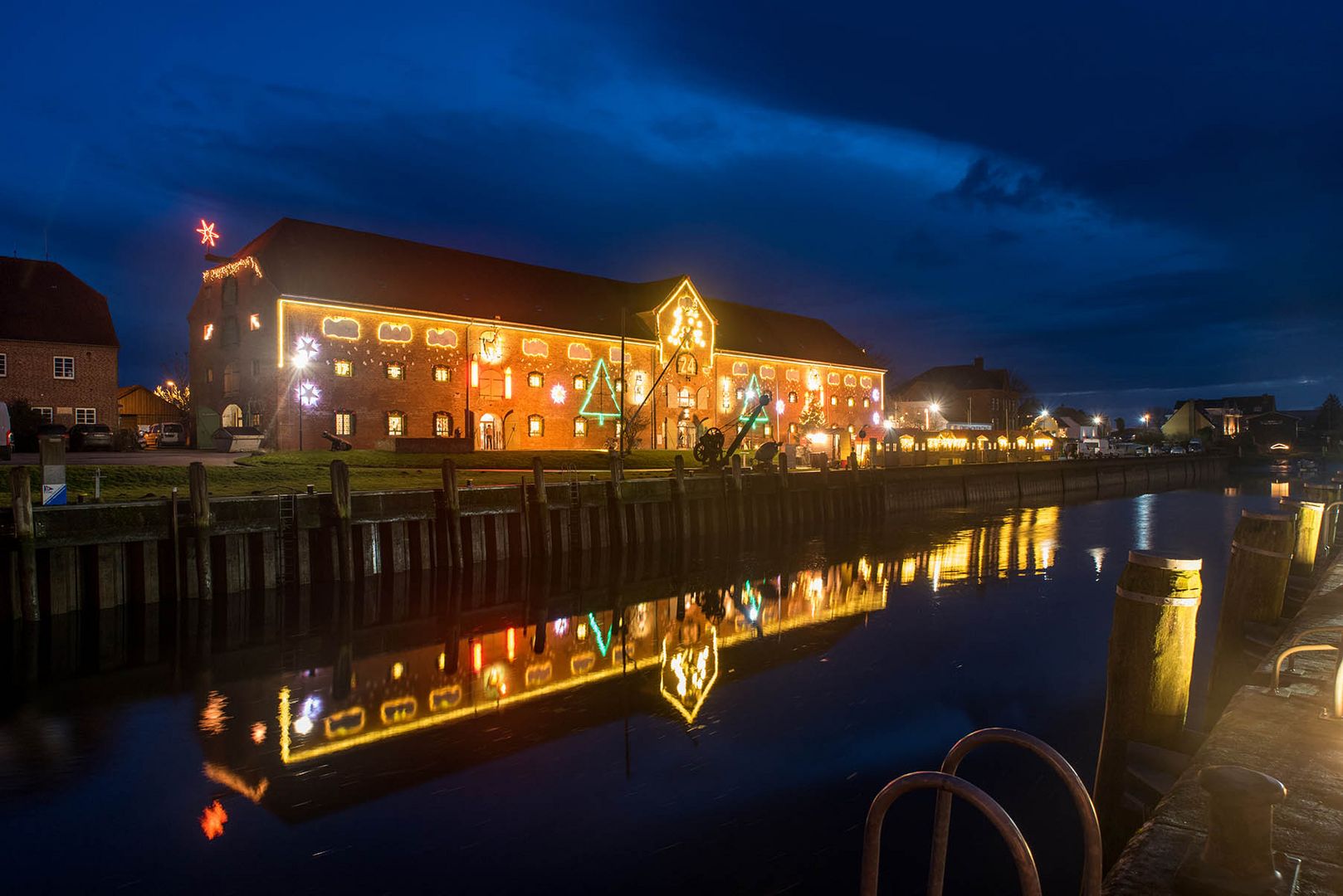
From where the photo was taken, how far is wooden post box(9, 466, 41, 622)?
13586mm

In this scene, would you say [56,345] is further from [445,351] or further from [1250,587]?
[1250,587]

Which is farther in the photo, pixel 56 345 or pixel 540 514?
pixel 56 345

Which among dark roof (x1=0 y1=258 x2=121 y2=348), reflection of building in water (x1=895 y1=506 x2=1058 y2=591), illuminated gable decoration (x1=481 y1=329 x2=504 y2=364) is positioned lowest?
reflection of building in water (x1=895 y1=506 x2=1058 y2=591)

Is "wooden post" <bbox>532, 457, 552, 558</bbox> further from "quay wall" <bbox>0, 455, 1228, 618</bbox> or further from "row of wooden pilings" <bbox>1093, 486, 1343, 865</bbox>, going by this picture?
"row of wooden pilings" <bbox>1093, 486, 1343, 865</bbox>

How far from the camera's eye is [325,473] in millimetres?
27906

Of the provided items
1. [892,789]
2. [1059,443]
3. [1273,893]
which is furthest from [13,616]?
[1059,443]

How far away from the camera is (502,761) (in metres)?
9.50

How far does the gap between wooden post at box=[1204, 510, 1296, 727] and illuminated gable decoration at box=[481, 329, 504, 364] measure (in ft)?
126

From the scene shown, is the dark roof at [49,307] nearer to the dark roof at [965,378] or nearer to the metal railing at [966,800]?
the metal railing at [966,800]

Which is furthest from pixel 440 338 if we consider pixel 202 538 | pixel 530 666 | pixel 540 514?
pixel 530 666

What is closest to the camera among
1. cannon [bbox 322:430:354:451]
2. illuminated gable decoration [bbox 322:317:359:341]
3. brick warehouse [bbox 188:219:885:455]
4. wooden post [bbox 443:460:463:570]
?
wooden post [bbox 443:460:463:570]

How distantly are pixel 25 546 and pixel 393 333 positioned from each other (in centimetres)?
2804

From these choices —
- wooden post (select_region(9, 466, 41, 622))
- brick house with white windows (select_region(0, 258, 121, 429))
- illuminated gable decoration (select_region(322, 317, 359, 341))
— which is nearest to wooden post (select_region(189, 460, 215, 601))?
wooden post (select_region(9, 466, 41, 622))

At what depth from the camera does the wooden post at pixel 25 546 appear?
1359 cm
